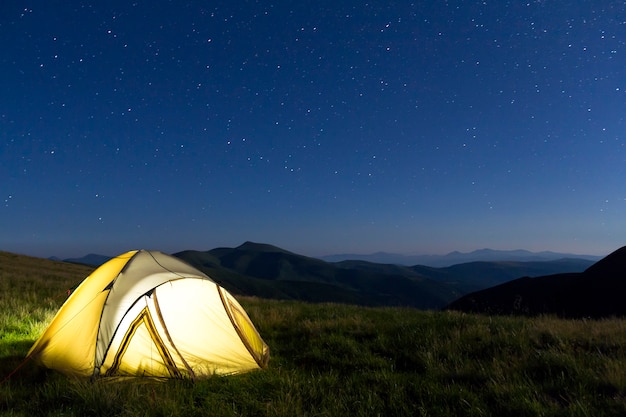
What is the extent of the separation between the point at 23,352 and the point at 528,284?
43.3m

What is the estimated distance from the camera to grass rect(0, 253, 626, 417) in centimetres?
452

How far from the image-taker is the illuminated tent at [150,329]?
6.01m

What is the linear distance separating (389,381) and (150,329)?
438cm

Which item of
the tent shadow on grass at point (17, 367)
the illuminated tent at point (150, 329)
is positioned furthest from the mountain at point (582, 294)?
the tent shadow on grass at point (17, 367)

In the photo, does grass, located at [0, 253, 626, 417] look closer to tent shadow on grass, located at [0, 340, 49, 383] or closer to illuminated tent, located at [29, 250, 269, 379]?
tent shadow on grass, located at [0, 340, 49, 383]

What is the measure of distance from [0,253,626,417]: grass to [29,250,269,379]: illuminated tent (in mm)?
371

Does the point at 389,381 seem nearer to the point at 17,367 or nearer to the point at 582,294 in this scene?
the point at 17,367

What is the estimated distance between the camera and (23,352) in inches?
268

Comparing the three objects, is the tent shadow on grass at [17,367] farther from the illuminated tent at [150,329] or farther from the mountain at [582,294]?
the mountain at [582,294]

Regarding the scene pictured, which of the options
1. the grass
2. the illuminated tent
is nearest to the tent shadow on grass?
the grass

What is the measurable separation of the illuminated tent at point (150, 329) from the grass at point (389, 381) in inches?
14.6

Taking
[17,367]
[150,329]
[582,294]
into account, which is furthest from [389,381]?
[582,294]

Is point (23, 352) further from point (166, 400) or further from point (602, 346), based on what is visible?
point (602, 346)

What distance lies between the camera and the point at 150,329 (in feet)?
20.6
